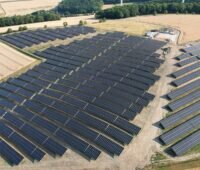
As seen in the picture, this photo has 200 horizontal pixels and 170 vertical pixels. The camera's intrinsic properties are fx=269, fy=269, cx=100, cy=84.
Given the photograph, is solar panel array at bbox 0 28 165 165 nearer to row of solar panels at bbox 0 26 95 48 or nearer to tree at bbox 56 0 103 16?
row of solar panels at bbox 0 26 95 48

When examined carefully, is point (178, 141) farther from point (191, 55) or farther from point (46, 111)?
point (191, 55)

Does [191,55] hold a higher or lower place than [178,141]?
higher

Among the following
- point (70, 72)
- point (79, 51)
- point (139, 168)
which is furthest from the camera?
point (79, 51)

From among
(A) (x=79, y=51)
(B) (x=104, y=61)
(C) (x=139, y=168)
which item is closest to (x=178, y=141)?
(C) (x=139, y=168)

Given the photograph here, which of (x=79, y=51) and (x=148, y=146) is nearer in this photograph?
(x=148, y=146)

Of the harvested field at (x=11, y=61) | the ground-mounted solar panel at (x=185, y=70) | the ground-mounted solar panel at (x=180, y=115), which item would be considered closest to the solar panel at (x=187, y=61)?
the ground-mounted solar panel at (x=185, y=70)

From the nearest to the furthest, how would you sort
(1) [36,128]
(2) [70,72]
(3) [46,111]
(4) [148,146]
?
1. (4) [148,146]
2. (1) [36,128]
3. (3) [46,111]
4. (2) [70,72]

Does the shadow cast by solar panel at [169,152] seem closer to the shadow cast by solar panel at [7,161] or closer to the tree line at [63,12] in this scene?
the shadow cast by solar panel at [7,161]
